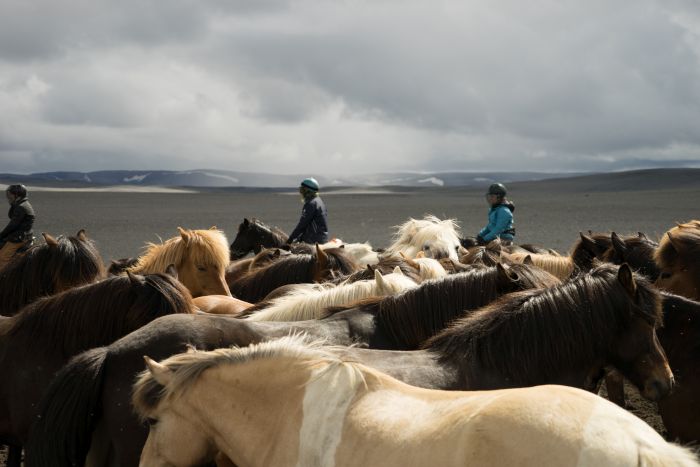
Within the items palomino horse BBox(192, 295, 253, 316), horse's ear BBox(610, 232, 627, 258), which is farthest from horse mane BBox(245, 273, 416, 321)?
horse's ear BBox(610, 232, 627, 258)

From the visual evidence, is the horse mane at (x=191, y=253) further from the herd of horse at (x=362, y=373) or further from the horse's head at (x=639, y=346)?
the horse's head at (x=639, y=346)

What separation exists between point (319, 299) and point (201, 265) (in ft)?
8.57

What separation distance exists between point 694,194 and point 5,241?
2000 inches

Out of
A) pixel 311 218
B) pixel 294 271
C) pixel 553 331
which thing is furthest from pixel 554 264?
pixel 553 331

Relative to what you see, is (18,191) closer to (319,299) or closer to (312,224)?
(312,224)

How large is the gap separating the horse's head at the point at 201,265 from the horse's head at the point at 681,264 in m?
3.76

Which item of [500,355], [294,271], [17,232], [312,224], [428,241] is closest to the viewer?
[500,355]

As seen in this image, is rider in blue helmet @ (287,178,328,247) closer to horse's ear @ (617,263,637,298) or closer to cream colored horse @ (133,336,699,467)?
horse's ear @ (617,263,637,298)

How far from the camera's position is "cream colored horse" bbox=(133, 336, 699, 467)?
2.21 m

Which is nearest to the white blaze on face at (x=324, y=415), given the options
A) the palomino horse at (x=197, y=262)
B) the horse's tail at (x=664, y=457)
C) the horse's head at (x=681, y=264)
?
the horse's tail at (x=664, y=457)

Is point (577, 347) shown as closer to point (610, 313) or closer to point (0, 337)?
point (610, 313)

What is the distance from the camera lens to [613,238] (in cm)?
748

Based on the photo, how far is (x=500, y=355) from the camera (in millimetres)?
3553

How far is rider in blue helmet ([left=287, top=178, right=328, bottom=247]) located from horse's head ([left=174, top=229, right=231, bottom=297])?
3189 mm
